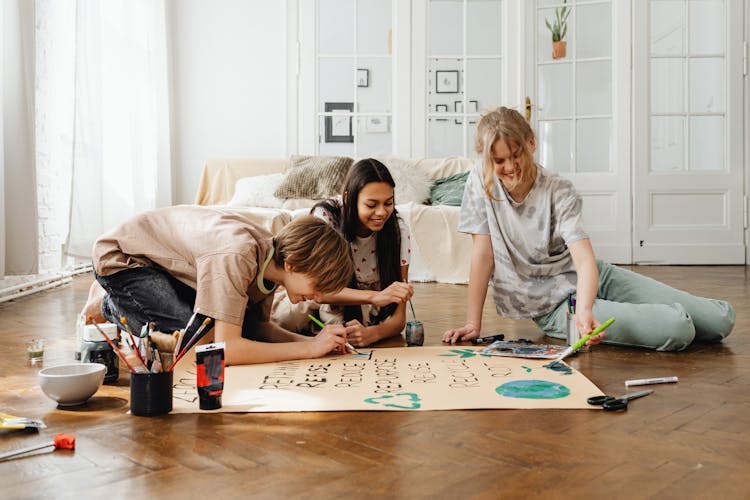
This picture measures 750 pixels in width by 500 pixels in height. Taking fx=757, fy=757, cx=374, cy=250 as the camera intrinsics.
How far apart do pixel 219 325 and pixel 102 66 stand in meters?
3.54

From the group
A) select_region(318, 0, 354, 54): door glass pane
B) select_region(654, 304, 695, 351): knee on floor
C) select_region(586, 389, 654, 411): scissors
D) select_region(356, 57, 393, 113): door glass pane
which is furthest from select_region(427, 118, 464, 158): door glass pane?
select_region(586, 389, 654, 411): scissors

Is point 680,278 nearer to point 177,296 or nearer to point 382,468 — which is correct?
point 177,296

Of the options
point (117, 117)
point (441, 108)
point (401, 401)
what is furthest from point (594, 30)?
point (401, 401)

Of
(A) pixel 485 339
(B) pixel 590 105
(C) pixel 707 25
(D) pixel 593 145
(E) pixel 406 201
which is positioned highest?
(C) pixel 707 25

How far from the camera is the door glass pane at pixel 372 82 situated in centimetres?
638

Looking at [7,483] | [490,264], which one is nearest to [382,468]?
[7,483]

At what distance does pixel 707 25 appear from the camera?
5996 millimetres

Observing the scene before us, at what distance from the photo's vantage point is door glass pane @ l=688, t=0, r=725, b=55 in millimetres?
5984

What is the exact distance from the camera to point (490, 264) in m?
2.58

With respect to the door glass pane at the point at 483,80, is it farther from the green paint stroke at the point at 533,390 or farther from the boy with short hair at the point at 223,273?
the green paint stroke at the point at 533,390

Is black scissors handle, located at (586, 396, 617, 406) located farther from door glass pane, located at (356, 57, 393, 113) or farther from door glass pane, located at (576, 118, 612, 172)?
door glass pane, located at (356, 57, 393, 113)

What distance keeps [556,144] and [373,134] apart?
4.99ft

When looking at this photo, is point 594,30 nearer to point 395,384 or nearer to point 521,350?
point 521,350

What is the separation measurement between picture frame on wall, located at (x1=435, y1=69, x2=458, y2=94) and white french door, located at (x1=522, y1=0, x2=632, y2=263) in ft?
1.86
